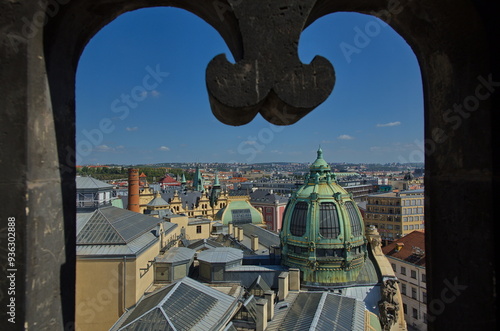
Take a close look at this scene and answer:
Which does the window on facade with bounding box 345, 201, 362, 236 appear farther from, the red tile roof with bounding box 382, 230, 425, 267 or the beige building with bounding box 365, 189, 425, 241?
the beige building with bounding box 365, 189, 425, 241

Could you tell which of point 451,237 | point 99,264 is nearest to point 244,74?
point 451,237

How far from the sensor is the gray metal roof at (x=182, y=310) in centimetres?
1385

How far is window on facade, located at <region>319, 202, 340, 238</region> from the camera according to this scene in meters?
23.9

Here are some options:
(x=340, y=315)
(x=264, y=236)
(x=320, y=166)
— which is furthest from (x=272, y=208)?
(x=340, y=315)

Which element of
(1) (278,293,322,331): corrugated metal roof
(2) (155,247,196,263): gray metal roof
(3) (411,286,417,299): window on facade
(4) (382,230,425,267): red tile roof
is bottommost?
(3) (411,286,417,299): window on facade

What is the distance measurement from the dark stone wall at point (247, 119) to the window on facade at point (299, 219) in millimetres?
22306

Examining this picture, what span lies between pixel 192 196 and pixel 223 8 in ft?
200

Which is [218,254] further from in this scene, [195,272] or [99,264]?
[99,264]

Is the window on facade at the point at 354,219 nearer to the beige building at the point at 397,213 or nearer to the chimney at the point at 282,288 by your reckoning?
the chimney at the point at 282,288

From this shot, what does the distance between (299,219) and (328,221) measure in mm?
2092

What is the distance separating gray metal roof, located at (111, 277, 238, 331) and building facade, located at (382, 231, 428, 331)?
2113 centimetres

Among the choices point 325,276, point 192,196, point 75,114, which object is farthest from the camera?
point 192,196

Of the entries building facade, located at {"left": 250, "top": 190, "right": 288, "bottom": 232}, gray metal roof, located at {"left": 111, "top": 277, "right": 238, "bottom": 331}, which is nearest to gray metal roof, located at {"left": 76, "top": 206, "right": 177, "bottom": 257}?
gray metal roof, located at {"left": 111, "top": 277, "right": 238, "bottom": 331}

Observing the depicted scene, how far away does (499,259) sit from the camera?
2.32 m
